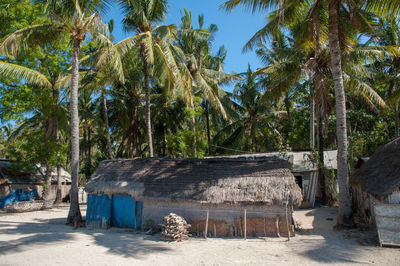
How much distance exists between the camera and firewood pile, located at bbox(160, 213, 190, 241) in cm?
899

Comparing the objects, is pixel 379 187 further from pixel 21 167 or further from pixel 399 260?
pixel 21 167

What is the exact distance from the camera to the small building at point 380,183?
26.3 feet

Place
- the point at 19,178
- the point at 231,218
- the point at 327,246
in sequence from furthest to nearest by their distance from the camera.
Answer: the point at 19,178 < the point at 231,218 < the point at 327,246

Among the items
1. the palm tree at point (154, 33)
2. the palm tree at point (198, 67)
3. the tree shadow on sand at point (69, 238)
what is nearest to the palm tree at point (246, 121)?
the palm tree at point (198, 67)

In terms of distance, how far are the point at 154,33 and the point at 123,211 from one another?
7.93 metres

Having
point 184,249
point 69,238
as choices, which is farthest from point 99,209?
point 184,249

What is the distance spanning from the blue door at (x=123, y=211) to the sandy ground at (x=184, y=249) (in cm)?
58

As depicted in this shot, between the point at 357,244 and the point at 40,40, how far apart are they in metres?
14.0

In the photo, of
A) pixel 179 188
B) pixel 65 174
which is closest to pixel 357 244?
pixel 179 188

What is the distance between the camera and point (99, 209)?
36.9ft

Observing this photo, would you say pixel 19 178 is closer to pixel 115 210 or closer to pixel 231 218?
pixel 115 210

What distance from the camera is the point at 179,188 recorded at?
1018 centimetres

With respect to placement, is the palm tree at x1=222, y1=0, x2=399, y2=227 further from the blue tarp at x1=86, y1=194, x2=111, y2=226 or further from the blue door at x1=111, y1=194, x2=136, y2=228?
the blue tarp at x1=86, y1=194, x2=111, y2=226

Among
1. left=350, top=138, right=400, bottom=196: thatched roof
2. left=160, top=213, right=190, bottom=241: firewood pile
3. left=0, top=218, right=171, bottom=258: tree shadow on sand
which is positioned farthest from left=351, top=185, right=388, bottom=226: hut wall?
left=0, top=218, right=171, bottom=258: tree shadow on sand
